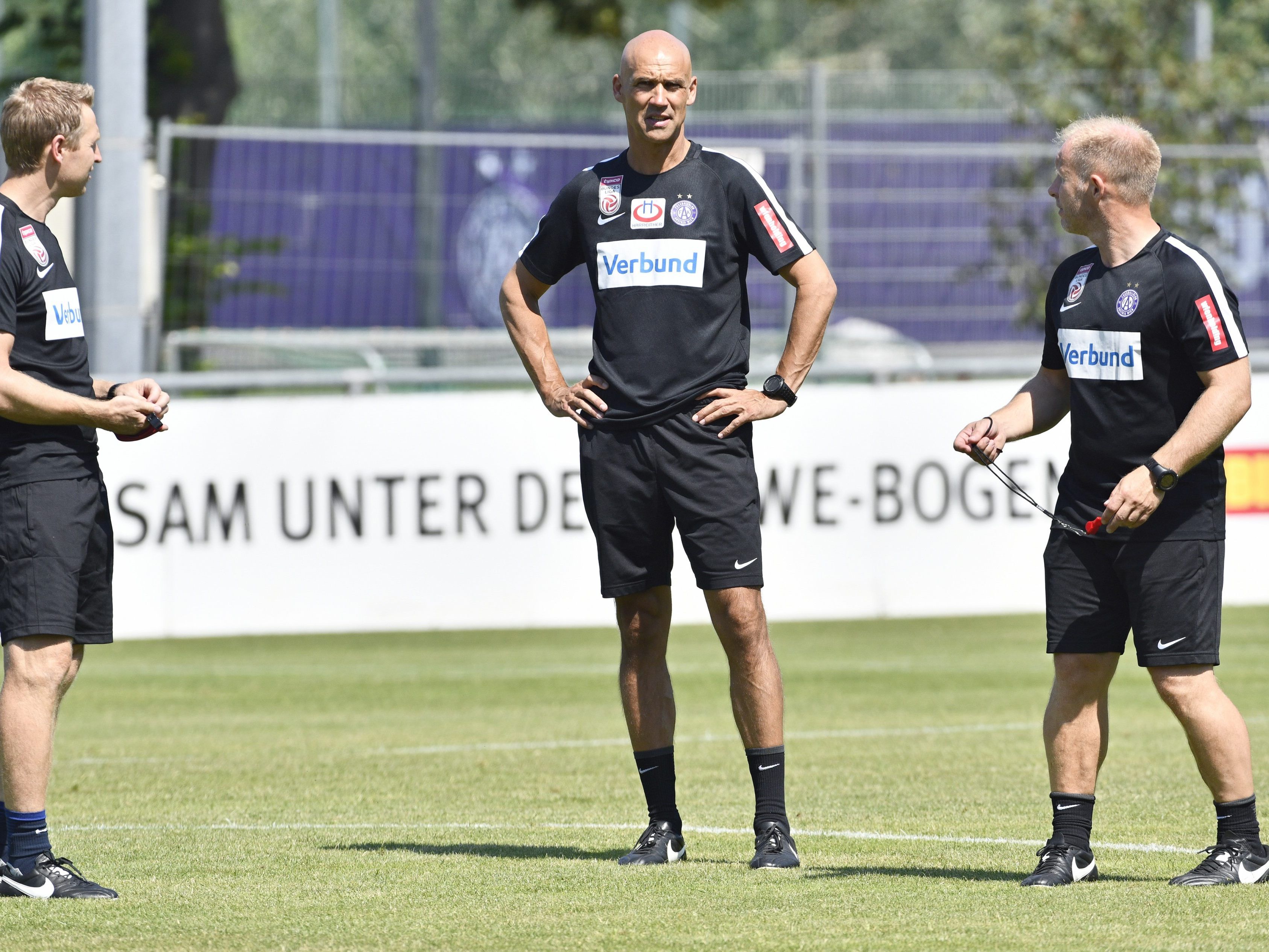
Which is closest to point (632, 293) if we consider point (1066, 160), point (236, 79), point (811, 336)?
point (811, 336)

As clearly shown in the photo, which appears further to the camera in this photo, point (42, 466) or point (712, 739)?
point (712, 739)

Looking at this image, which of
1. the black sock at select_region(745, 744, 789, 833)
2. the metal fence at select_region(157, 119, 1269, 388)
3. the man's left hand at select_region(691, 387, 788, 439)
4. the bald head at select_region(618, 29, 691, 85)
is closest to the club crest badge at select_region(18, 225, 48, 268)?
the bald head at select_region(618, 29, 691, 85)

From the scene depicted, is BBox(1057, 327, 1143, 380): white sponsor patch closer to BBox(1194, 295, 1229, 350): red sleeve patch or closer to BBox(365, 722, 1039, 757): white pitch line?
BBox(1194, 295, 1229, 350): red sleeve patch

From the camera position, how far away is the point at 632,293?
646 centimetres

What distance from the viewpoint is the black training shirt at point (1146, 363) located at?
5.74 meters

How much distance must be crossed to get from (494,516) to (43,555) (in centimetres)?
801

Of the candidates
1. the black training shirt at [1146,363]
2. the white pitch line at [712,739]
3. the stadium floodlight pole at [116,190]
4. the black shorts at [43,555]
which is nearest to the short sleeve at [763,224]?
the black training shirt at [1146,363]

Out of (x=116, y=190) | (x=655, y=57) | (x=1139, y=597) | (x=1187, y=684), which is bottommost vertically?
(x=1187, y=684)

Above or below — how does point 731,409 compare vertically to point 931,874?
above

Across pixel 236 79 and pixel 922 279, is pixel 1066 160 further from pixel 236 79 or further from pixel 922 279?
pixel 236 79

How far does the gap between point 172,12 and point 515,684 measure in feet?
34.5

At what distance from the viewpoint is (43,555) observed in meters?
5.88

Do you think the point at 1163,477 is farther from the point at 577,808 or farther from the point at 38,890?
the point at 38,890

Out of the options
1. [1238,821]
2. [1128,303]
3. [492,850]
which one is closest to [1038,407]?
[1128,303]
